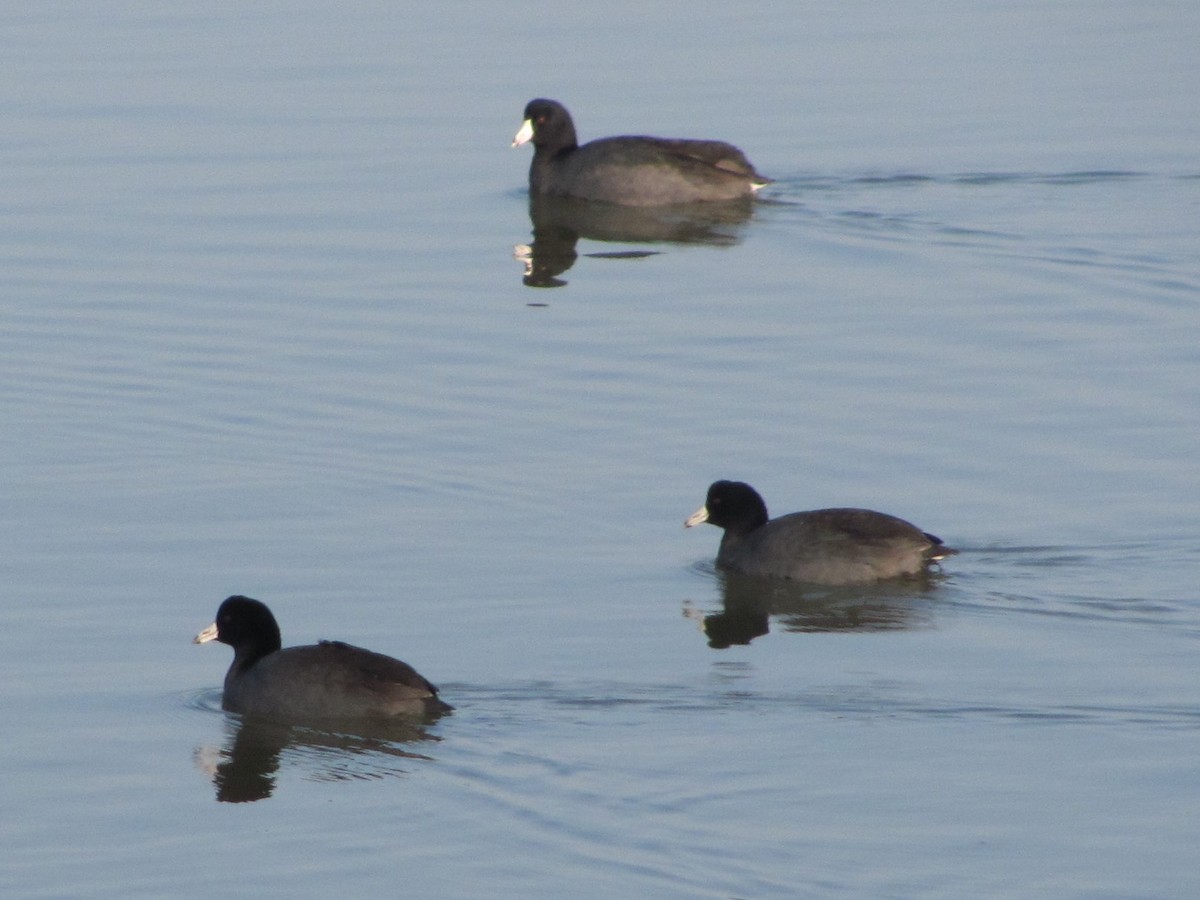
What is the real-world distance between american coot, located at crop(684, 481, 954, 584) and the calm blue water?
0.19 m

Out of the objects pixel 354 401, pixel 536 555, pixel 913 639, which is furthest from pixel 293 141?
pixel 913 639

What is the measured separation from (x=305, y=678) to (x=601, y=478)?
12.2 ft

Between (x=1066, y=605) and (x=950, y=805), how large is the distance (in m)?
2.86

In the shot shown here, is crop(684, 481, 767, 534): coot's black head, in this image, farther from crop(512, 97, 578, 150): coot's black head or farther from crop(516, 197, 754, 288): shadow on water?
crop(512, 97, 578, 150): coot's black head

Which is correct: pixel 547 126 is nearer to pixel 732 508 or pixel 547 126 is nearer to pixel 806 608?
pixel 732 508

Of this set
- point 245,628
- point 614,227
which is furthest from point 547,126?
point 245,628

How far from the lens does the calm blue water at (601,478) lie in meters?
9.48

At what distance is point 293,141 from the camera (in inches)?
976

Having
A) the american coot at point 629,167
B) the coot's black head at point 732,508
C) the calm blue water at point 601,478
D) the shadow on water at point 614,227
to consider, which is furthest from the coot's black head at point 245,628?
the american coot at point 629,167

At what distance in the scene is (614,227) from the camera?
22625mm

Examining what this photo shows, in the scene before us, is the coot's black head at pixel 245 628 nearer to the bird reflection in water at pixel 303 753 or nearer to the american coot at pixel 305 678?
the american coot at pixel 305 678

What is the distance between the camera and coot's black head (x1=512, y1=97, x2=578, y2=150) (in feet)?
75.9

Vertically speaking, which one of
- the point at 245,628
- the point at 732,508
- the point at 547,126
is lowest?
the point at 245,628

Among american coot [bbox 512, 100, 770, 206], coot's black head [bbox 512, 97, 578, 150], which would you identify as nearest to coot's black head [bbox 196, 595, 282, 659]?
american coot [bbox 512, 100, 770, 206]
